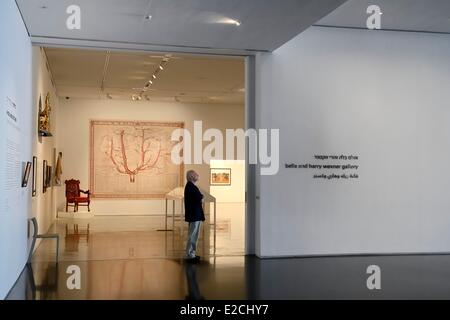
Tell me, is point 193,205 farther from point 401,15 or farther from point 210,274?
point 401,15

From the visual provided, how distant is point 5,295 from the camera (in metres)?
6.33

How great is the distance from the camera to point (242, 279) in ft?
24.9

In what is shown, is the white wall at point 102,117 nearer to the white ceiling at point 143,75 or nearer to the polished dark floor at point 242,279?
the white ceiling at point 143,75

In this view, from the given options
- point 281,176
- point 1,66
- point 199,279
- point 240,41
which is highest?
point 240,41

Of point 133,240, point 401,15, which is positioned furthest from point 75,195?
point 401,15

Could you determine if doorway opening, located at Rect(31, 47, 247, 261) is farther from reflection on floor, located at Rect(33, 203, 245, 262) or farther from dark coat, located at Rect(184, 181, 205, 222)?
dark coat, located at Rect(184, 181, 205, 222)

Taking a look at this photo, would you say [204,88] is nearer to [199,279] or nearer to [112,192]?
[112,192]

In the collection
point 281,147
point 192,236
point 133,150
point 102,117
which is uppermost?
point 102,117

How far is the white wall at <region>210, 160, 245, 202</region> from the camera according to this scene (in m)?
23.7

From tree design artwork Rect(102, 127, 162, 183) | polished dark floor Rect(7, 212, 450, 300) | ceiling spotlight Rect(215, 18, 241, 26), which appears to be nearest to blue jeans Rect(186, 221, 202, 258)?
polished dark floor Rect(7, 212, 450, 300)

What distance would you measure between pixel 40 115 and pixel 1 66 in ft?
16.7

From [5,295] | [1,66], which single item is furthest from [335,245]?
[1,66]

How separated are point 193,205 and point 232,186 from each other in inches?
574

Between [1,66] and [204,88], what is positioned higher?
[204,88]
